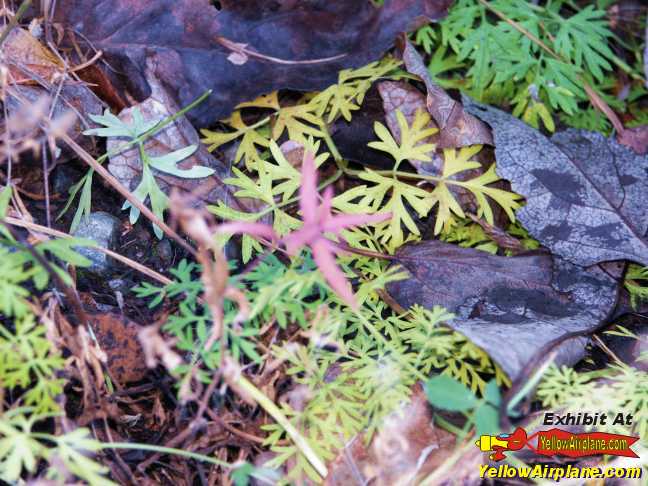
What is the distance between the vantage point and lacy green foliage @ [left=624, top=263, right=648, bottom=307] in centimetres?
267

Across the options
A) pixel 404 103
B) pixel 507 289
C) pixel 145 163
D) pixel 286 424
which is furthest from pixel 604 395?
pixel 145 163

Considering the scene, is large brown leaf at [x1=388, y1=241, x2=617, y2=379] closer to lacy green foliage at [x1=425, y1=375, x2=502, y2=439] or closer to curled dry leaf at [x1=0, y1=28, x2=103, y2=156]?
lacy green foliage at [x1=425, y1=375, x2=502, y2=439]

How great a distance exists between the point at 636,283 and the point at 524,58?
1255 mm

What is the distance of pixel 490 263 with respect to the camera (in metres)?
2.70

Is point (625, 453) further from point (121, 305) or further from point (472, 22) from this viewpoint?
point (472, 22)

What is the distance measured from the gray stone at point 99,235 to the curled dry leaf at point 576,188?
5.55ft

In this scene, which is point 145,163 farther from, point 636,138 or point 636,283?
point 636,138

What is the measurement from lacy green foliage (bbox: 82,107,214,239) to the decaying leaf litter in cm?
1

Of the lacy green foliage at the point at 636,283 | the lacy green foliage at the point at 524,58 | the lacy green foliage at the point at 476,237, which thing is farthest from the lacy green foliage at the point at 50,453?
the lacy green foliage at the point at 524,58

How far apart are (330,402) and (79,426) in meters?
0.80

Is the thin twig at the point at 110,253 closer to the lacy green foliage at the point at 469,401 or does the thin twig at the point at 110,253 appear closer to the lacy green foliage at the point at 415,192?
the lacy green foliage at the point at 415,192

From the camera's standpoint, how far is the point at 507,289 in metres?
2.63

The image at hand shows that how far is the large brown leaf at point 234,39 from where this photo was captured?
2.91m

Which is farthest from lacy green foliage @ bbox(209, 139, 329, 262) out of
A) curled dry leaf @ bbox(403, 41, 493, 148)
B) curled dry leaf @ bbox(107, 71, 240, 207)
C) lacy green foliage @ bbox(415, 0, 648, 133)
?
lacy green foliage @ bbox(415, 0, 648, 133)
